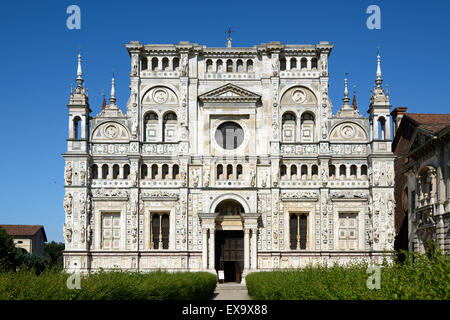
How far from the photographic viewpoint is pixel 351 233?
5047 cm

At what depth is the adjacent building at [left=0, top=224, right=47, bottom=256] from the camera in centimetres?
9450

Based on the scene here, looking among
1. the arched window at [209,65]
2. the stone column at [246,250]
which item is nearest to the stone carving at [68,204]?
the stone column at [246,250]

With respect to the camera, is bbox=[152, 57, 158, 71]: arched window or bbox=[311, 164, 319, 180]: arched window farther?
bbox=[152, 57, 158, 71]: arched window

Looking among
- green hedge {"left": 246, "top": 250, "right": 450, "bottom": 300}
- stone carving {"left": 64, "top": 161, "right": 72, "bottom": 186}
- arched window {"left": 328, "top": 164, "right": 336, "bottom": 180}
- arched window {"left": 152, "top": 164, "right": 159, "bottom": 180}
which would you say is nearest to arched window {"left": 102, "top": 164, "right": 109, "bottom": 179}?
stone carving {"left": 64, "top": 161, "right": 72, "bottom": 186}

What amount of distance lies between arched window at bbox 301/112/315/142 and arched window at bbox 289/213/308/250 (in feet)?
21.8

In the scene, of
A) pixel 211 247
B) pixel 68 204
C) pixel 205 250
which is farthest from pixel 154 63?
pixel 205 250

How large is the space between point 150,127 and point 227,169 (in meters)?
7.57

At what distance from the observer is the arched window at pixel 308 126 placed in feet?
171

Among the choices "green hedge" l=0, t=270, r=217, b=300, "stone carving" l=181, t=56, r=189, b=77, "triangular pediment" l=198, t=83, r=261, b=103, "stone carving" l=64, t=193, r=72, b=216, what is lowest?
"green hedge" l=0, t=270, r=217, b=300

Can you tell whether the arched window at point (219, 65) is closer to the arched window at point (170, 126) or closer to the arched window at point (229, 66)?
the arched window at point (229, 66)

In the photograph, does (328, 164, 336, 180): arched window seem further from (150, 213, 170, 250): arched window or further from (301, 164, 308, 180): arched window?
(150, 213, 170, 250): arched window

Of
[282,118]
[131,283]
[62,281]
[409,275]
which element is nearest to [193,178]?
[282,118]

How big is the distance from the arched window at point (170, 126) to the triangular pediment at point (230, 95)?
10.0ft

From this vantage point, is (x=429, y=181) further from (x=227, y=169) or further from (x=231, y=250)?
(x=231, y=250)
